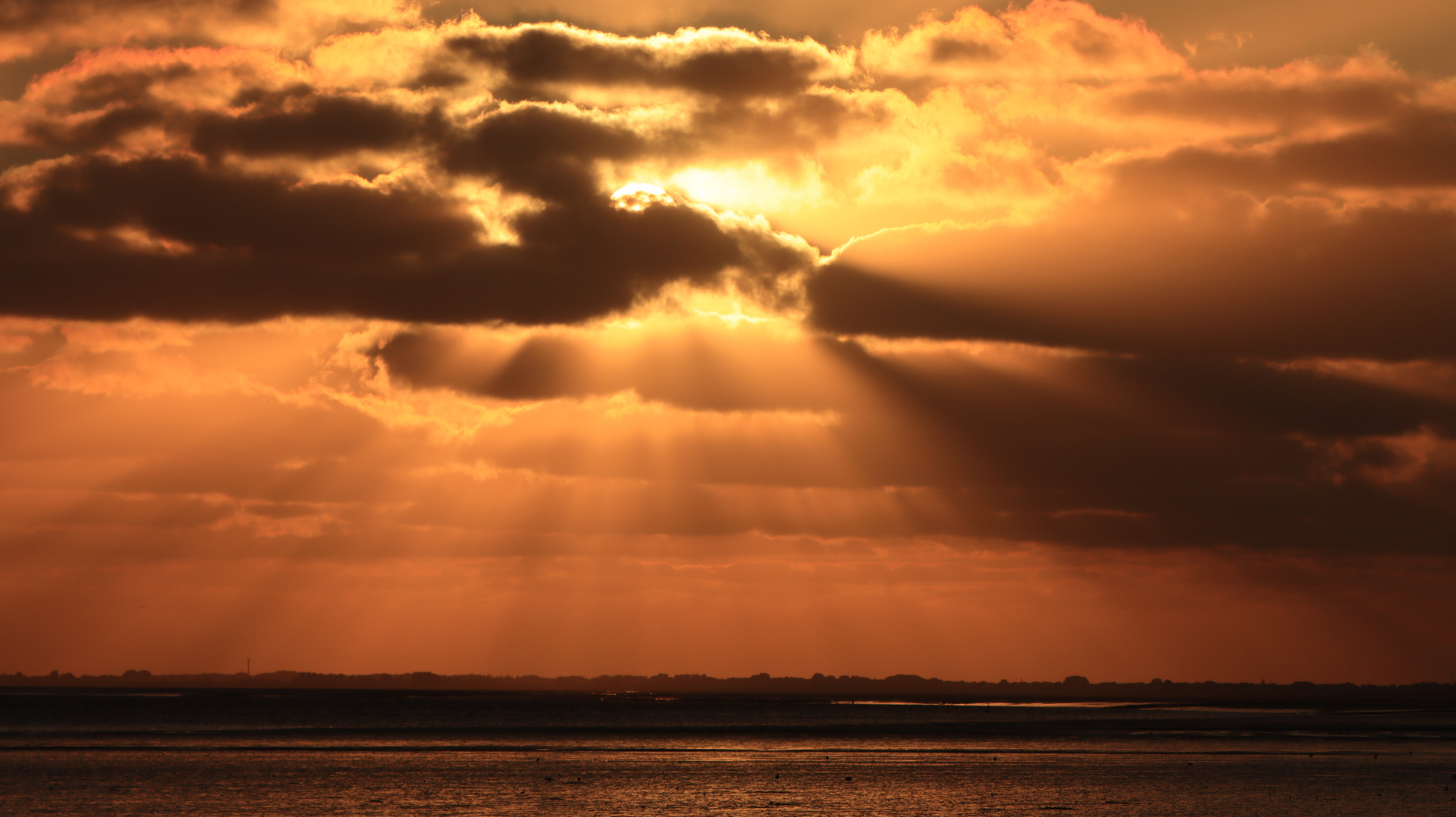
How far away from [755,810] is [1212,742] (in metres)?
88.1

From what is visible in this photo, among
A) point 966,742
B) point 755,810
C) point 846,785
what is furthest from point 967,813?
point 966,742

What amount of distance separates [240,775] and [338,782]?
1024cm

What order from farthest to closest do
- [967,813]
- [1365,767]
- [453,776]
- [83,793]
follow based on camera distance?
[1365,767], [453,776], [83,793], [967,813]

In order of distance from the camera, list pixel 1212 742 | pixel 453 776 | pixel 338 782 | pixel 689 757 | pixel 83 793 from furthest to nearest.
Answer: pixel 1212 742, pixel 689 757, pixel 453 776, pixel 338 782, pixel 83 793

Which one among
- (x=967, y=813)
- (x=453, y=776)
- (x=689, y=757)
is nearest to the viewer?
(x=967, y=813)

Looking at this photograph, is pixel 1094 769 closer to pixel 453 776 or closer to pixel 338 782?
pixel 453 776

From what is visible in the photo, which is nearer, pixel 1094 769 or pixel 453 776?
pixel 453 776

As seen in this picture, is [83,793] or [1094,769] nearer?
[83,793]

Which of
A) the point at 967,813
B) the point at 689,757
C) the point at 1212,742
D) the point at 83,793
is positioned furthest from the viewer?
the point at 1212,742

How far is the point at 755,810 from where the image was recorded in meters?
81.1

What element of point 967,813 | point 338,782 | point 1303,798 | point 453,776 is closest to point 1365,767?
point 1303,798

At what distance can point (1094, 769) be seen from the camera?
113875 mm

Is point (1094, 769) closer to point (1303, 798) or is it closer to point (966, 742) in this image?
point (1303, 798)

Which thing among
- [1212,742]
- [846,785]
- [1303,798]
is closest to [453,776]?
[846,785]
